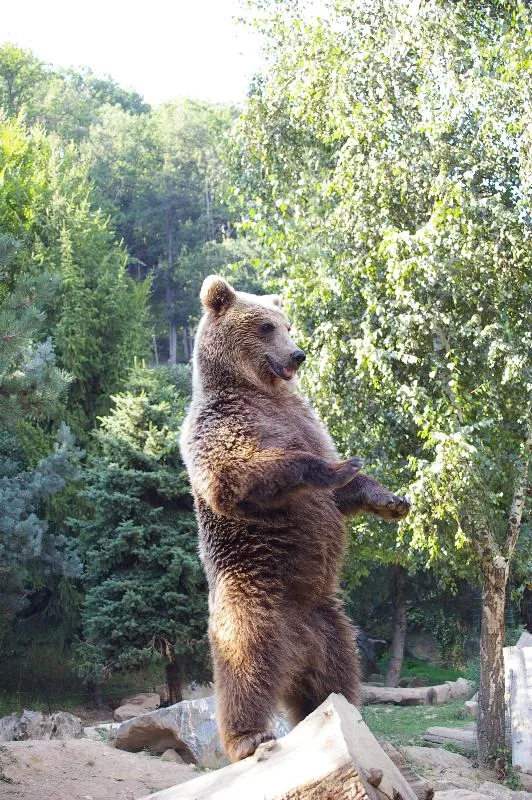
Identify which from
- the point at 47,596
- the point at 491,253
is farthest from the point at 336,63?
the point at 47,596

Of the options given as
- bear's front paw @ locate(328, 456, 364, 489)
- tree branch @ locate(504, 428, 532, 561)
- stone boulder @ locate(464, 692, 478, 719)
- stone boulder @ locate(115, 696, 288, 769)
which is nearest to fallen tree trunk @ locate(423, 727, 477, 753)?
stone boulder @ locate(464, 692, 478, 719)

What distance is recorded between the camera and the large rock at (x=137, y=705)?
59.6 ft

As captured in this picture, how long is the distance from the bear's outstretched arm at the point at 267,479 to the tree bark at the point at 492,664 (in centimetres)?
787

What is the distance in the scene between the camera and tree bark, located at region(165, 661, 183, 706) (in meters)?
17.0

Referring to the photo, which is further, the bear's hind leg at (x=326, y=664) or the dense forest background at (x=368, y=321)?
the dense forest background at (x=368, y=321)

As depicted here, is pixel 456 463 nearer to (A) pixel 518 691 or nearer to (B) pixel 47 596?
(A) pixel 518 691

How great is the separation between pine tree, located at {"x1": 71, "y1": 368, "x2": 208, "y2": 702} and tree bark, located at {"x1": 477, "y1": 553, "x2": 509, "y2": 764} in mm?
6070

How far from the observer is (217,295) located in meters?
4.75

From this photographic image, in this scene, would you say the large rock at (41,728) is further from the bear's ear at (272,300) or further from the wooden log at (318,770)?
the bear's ear at (272,300)

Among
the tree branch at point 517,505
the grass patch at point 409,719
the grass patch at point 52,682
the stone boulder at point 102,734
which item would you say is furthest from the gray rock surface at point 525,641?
the grass patch at point 52,682

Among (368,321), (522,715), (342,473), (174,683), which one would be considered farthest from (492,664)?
(342,473)

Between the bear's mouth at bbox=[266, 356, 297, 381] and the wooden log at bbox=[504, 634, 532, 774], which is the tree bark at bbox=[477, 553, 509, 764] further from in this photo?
the bear's mouth at bbox=[266, 356, 297, 381]

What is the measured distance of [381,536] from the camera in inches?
479

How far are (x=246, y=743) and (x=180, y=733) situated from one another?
23.9 feet
